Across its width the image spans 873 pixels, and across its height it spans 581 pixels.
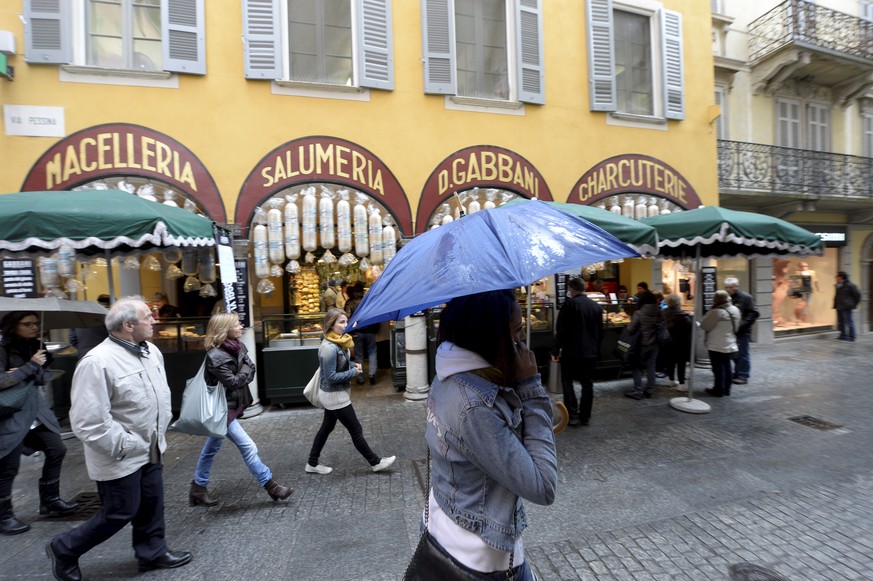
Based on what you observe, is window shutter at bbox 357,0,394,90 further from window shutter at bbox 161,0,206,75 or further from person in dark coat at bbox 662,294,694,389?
person in dark coat at bbox 662,294,694,389

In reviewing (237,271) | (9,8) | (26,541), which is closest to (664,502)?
(26,541)

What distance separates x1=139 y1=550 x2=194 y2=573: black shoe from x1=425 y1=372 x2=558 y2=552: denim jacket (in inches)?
102

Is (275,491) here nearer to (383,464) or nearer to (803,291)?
(383,464)

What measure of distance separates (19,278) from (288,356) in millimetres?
3645

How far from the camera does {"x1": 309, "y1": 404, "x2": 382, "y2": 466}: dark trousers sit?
14.0ft

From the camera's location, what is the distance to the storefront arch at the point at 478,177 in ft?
24.4

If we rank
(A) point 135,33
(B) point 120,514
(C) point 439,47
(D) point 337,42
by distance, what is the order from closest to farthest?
(B) point 120,514, (A) point 135,33, (D) point 337,42, (C) point 439,47

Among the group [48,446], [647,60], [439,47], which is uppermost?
[647,60]

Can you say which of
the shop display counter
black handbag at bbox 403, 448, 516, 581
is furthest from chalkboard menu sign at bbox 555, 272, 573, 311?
black handbag at bbox 403, 448, 516, 581

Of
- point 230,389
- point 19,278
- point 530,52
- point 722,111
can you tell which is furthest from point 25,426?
point 722,111

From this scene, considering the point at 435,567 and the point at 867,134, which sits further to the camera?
the point at 867,134

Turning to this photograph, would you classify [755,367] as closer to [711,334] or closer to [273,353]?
[711,334]

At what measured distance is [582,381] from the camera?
18.9 ft

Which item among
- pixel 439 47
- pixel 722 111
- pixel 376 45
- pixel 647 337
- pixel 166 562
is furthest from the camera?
pixel 722 111
